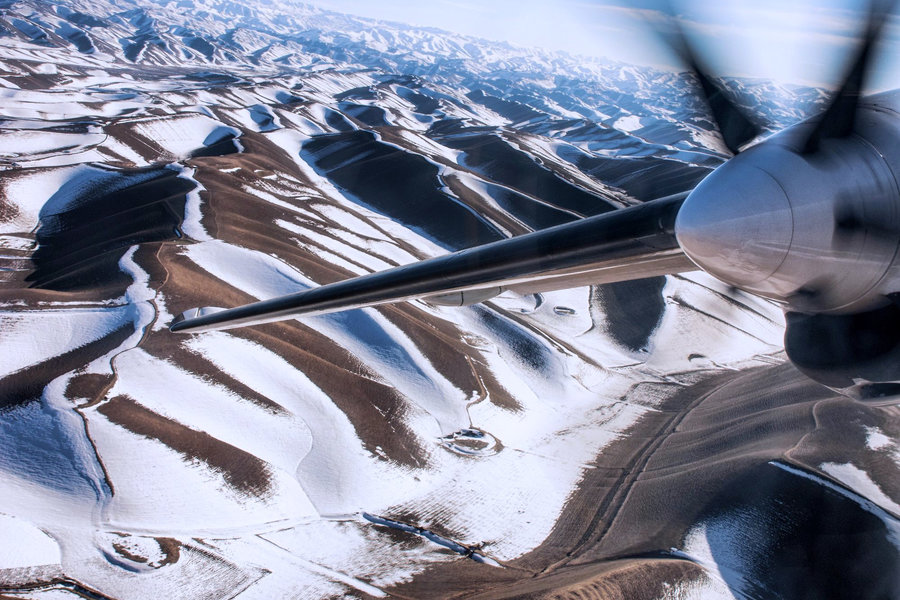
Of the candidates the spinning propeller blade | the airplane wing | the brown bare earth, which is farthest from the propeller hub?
the brown bare earth

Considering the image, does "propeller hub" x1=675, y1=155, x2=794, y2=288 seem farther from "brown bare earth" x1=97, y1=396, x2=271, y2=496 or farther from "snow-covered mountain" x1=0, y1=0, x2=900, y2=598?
"brown bare earth" x1=97, y1=396, x2=271, y2=496

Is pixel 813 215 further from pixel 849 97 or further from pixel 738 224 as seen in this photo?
pixel 849 97

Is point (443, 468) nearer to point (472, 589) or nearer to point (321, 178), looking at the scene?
point (472, 589)

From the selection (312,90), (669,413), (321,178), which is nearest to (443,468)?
(669,413)

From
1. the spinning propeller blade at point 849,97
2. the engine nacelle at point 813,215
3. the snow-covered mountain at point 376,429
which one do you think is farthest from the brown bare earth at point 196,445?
the spinning propeller blade at point 849,97

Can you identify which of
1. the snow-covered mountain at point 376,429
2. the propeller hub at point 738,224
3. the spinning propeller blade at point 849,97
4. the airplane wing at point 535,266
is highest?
the spinning propeller blade at point 849,97

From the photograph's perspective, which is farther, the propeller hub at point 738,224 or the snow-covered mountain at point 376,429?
the snow-covered mountain at point 376,429

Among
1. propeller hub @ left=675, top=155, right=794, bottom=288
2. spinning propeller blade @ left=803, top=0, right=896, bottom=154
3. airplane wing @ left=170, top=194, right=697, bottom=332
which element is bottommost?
airplane wing @ left=170, top=194, right=697, bottom=332

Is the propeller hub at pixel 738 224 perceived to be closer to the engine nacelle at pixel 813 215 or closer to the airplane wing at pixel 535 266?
the engine nacelle at pixel 813 215
